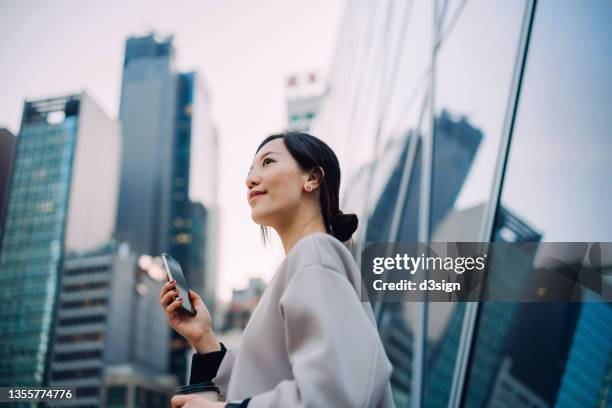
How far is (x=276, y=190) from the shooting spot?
5.28 ft

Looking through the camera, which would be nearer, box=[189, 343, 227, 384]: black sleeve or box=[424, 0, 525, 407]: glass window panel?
box=[189, 343, 227, 384]: black sleeve

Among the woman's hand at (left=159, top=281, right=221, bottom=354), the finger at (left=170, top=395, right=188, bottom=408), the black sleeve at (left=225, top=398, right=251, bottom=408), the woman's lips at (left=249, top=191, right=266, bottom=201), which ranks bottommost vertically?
the finger at (left=170, top=395, right=188, bottom=408)

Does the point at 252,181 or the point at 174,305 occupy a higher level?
the point at 252,181

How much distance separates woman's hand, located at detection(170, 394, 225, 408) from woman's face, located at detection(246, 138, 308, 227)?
50 cm

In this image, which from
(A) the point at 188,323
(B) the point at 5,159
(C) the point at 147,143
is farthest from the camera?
(C) the point at 147,143

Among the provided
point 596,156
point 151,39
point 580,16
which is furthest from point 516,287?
point 151,39

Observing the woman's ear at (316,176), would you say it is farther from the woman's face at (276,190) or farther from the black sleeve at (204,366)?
the black sleeve at (204,366)

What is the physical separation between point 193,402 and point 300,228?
1.75 ft

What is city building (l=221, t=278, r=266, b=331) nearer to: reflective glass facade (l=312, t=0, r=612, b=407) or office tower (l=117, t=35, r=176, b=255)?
office tower (l=117, t=35, r=176, b=255)

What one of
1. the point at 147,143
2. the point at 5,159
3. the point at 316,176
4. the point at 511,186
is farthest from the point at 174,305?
the point at 147,143

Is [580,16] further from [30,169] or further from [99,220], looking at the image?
[99,220]

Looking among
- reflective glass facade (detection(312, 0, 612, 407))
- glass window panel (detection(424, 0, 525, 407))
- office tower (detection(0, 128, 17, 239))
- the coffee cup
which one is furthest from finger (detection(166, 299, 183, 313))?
office tower (detection(0, 128, 17, 239))

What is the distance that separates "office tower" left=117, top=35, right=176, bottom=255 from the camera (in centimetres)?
9875

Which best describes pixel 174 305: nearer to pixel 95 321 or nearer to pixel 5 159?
pixel 5 159
